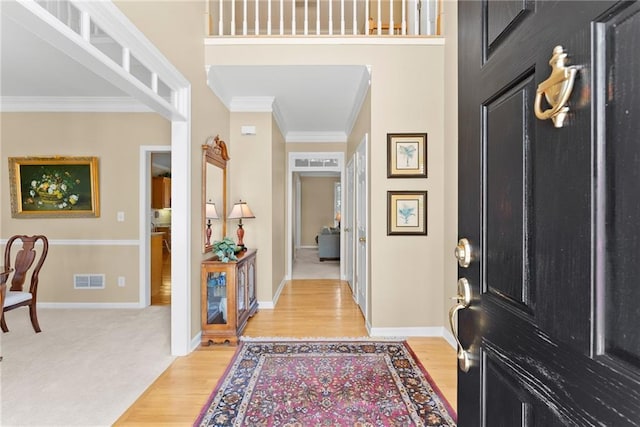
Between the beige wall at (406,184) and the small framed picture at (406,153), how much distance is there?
59mm

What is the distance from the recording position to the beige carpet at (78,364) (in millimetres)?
2049

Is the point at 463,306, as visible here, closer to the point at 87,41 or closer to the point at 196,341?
the point at 87,41

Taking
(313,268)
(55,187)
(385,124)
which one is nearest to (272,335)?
(385,124)

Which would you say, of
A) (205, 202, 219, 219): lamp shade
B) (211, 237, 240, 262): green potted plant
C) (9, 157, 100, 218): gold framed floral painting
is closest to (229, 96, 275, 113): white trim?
(205, 202, 219, 219): lamp shade

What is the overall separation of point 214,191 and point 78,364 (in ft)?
6.34

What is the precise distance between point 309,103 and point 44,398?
12.7 ft

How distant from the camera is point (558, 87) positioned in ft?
1.65

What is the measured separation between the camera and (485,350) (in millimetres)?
787

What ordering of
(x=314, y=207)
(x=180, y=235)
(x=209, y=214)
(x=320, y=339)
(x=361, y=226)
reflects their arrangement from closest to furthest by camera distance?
(x=180, y=235)
(x=320, y=339)
(x=209, y=214)
(x=361, y=226)
(x=314, y=207)

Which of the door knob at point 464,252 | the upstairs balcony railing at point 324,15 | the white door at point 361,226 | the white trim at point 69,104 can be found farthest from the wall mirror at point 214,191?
the door knob at point 464,252

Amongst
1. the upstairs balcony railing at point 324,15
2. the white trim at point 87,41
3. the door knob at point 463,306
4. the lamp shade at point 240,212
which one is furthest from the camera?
the lamp shade at point 240,212

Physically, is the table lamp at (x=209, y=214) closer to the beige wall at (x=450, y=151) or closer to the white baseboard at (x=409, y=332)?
the white baseboard at (x=409, y=332)

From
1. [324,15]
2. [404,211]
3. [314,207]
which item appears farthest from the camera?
[314,207]

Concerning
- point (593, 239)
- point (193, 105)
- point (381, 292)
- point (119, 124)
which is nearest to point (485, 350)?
point (593, 239)
